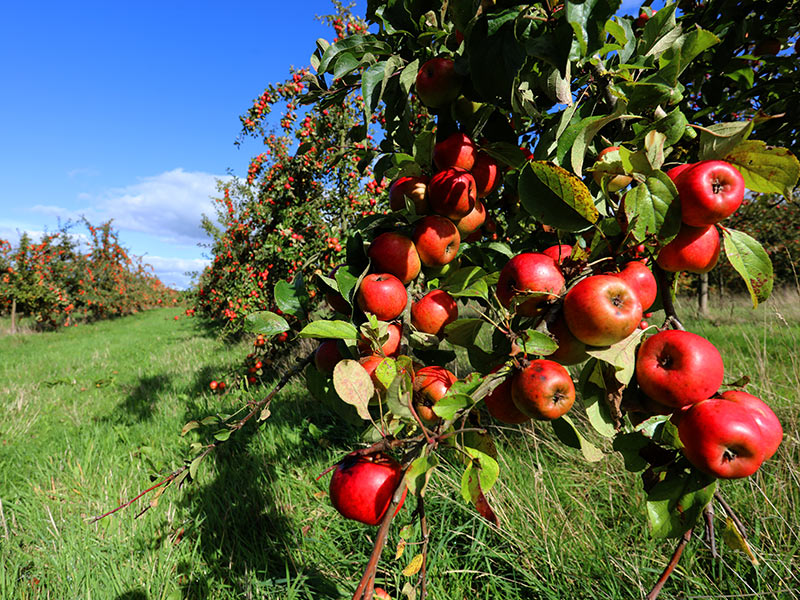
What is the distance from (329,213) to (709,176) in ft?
15.8

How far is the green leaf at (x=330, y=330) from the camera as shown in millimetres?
743

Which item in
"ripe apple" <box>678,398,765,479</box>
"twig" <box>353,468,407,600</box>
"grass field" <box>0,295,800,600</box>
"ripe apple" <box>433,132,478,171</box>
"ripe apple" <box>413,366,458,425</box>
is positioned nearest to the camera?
"twig" <box>353,468,407,600</box>

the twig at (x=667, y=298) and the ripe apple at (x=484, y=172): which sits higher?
the ripe apple at (x=484, y=172)

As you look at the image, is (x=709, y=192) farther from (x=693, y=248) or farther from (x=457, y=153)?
(x=457, y=153)

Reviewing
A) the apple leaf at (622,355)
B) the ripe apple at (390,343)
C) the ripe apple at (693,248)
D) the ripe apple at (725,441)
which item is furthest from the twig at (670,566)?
the ripe apple at (390,343)

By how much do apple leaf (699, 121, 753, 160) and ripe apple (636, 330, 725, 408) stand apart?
0.33 m

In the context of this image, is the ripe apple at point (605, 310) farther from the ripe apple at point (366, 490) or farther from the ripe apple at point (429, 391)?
the ripe apple at point (366, 490)

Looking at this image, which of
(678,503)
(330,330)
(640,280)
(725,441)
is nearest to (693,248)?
(640,280)

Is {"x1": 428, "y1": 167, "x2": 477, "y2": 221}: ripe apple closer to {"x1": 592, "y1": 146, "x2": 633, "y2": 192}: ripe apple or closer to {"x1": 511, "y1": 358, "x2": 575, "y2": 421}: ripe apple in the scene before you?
{"x1": 592, "y1": 146, "x2": 633, "y2": 192}: ripe apple

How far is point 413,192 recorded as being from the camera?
0.97 meters

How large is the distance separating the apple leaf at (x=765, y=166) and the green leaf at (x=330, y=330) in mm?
779

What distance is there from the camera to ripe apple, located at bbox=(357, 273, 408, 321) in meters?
0.84

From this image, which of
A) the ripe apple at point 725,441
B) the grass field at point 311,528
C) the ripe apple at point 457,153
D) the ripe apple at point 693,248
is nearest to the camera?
the ripe apple at point 725,441

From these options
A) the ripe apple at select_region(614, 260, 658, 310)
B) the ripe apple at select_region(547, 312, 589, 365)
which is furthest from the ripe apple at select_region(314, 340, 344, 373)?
the ripe apple at select_region(614, 260, 658, 310)
